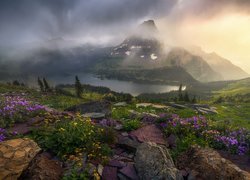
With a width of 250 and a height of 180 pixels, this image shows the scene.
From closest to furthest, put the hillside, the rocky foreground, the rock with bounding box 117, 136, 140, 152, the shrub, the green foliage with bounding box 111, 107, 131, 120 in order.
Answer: the rocky foreground
the hillside
the rock with bounding box 117, 136, 140, 152
the shrub
the green foliage with bounding box 111, 107, 131, 120

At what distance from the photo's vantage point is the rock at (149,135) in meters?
10.5

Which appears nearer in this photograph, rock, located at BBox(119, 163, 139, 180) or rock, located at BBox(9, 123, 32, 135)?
rock, located at BBox(119, 163, 139, 180)

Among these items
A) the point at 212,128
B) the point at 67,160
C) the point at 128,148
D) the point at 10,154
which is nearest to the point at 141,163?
the point at 128,148

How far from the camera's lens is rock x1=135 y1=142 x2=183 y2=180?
7312 millimetres

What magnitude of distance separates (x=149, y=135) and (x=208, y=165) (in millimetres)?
3750

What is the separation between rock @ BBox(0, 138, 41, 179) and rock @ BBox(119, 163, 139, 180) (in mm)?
2968

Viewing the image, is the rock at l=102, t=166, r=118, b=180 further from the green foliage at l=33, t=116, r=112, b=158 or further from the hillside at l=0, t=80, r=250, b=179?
the green foliage at l=33, t=116, r=112, b=158

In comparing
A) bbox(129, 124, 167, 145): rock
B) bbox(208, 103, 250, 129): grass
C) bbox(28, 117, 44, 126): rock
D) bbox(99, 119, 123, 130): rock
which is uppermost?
bbox(28, 117, 44, 126): rock

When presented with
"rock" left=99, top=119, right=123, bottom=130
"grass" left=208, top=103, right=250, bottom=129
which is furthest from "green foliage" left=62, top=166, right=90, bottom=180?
"grass" left=208, top=103, right=250, bottom=129

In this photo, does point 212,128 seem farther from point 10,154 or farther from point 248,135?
point 10,154

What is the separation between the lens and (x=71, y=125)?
32.2 feet

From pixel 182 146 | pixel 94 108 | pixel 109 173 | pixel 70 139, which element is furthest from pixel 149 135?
pixel 94 108

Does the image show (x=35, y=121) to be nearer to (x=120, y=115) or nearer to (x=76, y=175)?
(x=76, y=175)

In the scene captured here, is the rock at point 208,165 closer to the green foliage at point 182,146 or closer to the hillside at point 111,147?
the hillside at point 111,147
